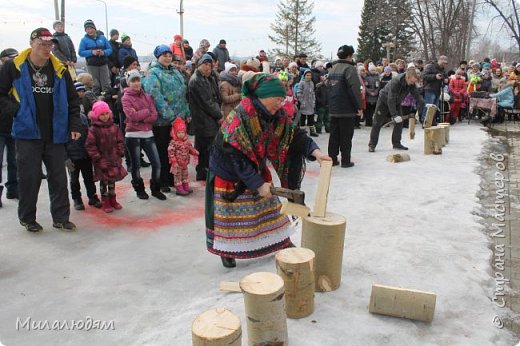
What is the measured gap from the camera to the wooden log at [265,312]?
100.0 inches

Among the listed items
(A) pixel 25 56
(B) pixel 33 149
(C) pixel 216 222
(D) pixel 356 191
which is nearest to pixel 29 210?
(B) pixel 33 149

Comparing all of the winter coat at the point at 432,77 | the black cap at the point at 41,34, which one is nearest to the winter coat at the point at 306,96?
the winter coat at the point at 432,77

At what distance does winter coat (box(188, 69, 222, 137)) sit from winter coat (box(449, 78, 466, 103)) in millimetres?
9645

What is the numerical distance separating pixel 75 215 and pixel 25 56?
6.44 feet

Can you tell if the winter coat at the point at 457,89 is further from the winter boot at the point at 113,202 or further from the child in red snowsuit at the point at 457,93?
the winter boot at the point at 113,202

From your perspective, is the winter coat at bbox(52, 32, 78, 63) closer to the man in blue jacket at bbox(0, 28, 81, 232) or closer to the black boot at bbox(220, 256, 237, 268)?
the man in blue jacket at bbox(0, 28, 81, 232)

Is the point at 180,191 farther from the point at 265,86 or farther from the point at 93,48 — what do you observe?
the point at 93,48

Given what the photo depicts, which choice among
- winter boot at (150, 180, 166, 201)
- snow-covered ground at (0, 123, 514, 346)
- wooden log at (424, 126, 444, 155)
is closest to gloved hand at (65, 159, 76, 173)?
snow-covered ground at (0, 123, 514, 346)

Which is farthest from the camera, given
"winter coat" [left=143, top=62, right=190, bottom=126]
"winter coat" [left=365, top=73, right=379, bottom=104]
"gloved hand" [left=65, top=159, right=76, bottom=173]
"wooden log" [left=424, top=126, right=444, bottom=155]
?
"winter coat" [left=365, top=73, right=379, bottom=104]

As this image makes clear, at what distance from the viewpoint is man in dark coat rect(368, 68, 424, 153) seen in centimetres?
905

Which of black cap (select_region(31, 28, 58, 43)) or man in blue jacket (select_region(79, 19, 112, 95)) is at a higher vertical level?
man in blue jacket (select_region(79, 19, 112, 95))

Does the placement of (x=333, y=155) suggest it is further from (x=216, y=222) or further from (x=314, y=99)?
(x=216, y=222)

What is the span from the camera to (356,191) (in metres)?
6.45

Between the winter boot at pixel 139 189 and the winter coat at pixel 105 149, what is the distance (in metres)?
0.46
